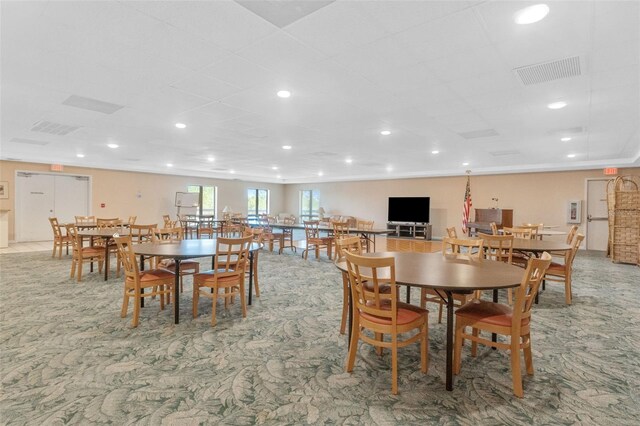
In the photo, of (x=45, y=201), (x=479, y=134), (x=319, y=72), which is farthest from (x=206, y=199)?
(x=319, y=72)

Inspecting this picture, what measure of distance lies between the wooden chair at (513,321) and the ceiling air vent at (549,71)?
6.72ft

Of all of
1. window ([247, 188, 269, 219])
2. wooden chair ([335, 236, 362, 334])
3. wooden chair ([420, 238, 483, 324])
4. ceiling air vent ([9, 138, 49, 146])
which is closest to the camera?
wooden chair ([335, 236, 362, 334])

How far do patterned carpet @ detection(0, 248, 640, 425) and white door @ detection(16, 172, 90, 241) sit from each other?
8.19 m

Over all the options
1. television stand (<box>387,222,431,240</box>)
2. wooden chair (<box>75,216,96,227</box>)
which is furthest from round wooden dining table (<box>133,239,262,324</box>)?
television stand (<box>387,222,431,240</box>)

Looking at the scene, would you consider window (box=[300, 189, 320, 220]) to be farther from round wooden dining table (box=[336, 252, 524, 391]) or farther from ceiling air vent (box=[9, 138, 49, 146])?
round wooden dining table (box=[336, 252, 524, 391])

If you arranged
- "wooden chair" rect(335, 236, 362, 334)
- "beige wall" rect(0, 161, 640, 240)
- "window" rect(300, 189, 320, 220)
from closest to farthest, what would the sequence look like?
"wooden chair" rect(335, 236, 362, 334)
"beige wall" rect(0, 161, 640, 240)
"window" rect(300, 189, 320, 220)

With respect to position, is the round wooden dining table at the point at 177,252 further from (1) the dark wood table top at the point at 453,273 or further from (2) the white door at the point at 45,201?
(2) the white door at the point at 45,201

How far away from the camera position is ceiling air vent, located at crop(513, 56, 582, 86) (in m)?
3.26

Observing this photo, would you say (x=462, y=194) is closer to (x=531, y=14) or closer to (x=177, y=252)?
(x=531, y=14)

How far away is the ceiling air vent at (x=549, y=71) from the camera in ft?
10.7

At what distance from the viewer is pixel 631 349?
3.12 metres

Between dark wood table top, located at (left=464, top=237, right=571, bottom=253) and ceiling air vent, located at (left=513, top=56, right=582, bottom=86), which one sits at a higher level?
ceiling air vent, located at (left=513, top=56, right=582, bottom=86)

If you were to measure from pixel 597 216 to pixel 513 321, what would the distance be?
10.8 m

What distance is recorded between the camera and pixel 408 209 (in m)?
13.8
